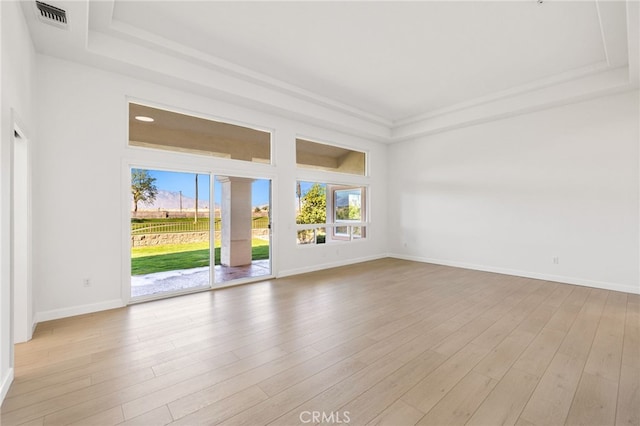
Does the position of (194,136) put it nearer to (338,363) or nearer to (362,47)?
(362,47)

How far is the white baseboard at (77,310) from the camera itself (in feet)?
11.0

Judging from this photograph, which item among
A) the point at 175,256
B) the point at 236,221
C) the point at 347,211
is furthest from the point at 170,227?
the point at 347,211

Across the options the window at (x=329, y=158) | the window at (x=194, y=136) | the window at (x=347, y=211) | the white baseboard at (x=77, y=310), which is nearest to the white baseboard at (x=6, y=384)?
the white baseboard at (x=77, y=310)

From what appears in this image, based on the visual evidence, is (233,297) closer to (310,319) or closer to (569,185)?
(310,319)

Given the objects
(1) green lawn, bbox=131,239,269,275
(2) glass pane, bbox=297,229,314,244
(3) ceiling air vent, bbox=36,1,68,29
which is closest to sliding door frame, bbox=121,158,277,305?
(1) green lawn, bbox=131,239,269,275

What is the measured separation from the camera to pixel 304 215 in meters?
6.27

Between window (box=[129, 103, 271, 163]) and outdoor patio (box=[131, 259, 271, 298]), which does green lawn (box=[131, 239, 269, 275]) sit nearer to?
outdoor patio (box=[131, 259, 271, 298])

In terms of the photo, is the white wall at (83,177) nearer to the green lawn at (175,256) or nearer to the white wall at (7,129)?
the green lawn at (175,256)

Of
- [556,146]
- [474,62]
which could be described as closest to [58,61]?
[474,62]

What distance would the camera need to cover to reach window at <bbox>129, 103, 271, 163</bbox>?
13.6 feet

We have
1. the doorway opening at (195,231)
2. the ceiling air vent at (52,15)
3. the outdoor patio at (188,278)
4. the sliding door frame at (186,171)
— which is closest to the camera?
the ceiling air vent at (52,15)

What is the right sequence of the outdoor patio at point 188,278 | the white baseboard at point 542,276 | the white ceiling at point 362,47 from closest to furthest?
1. the white ceiling at point 362,47
2. the outdoor patio at point 188,278
3. the white baseboard at point 542,276

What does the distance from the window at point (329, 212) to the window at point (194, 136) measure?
51.5 inches

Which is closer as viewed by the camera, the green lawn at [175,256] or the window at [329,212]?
the green lawn at [175,256]
